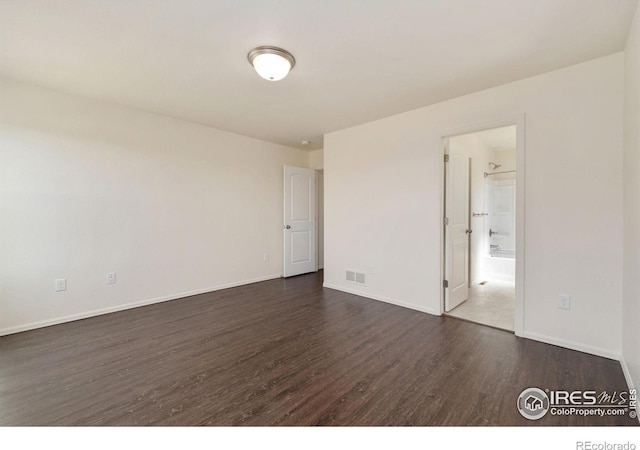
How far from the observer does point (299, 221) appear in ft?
17.2

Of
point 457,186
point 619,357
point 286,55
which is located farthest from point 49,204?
point 619,357

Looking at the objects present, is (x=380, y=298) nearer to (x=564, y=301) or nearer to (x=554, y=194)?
(x=564, y=301)

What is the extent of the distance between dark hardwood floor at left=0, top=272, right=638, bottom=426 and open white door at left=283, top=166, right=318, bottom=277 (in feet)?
6.57

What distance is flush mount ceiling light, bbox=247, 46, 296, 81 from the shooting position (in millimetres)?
2119

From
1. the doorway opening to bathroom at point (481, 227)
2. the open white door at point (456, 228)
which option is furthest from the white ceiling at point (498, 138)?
the open white door at point (456, 228)

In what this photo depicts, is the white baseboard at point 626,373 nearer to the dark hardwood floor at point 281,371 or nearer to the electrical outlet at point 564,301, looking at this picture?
the dark hardwood floor at point 281,371

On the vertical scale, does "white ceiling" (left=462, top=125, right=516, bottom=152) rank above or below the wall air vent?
above

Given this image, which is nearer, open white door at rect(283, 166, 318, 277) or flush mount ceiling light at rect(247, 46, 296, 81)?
flush mount ceiling light at rect(247, 46, 296, 81)

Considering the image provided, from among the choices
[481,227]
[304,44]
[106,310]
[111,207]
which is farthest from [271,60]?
[481,227]

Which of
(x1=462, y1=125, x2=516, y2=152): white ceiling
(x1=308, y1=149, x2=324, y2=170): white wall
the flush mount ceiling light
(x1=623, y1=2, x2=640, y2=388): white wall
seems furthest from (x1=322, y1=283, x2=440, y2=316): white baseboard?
the flush mount ceiling light

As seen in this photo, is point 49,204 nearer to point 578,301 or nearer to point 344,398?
point 344,398

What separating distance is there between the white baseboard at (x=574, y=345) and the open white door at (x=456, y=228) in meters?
0.86

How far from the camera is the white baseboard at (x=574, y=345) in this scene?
222 cm

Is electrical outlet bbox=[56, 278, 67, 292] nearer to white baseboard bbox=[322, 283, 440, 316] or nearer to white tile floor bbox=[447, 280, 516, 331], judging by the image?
white baseboard bbox=[322, 283, 440, 316]
